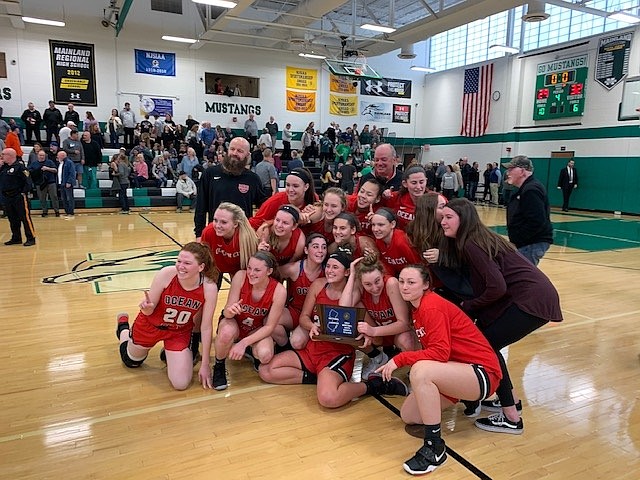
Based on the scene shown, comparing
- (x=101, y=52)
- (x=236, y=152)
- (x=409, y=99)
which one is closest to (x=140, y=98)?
(x=101, y=52)

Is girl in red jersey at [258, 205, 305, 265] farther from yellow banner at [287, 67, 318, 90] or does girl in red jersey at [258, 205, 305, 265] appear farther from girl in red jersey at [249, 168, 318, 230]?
yellow banner at [287, 67, 318, 90]

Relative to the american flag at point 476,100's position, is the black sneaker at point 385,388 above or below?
below

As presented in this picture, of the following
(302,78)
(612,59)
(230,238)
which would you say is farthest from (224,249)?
(302,78)

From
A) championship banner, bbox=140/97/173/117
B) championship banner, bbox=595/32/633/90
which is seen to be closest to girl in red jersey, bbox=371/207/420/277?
championship banner, bbox=595/32/633/90

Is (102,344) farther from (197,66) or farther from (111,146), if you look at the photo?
(197,66)

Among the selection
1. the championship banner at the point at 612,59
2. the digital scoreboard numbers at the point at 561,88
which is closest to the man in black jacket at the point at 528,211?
the championship banner at the point at 612,59

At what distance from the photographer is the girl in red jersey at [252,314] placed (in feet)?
11.2

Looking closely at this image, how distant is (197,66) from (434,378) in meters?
21.1

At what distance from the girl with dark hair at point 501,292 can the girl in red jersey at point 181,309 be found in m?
1.75

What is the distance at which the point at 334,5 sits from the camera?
608 inches

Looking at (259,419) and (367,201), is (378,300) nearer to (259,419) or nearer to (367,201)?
(367,201)

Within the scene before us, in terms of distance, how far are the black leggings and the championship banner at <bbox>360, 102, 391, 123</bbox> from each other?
23.0 metres

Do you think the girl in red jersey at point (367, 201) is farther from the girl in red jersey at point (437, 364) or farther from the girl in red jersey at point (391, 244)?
the girl in red jersey at point (437, 364)

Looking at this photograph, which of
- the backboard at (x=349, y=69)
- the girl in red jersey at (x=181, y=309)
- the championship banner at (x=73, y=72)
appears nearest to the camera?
the girl in red jersey at (x=181, y=309)
